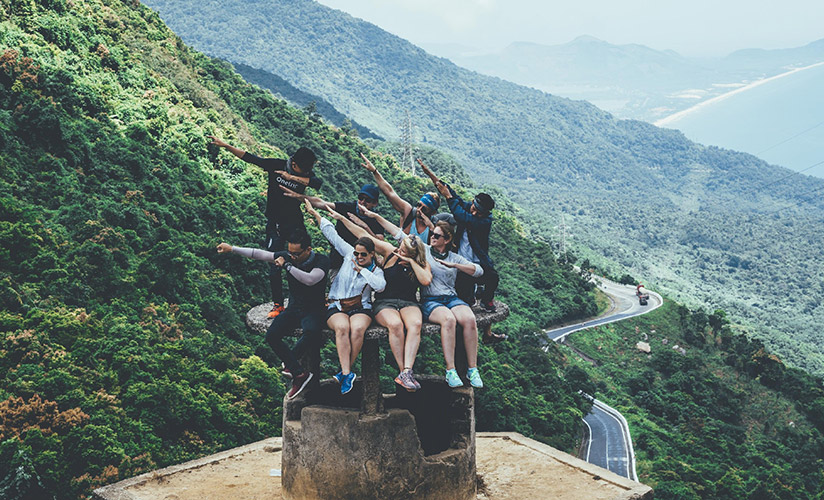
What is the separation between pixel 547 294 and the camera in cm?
5678

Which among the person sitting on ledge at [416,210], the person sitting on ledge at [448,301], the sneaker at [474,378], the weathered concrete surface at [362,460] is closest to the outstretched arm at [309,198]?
the person sitting on ledge at [448,301]

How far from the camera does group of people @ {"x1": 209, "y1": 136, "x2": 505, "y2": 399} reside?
9.78 metres

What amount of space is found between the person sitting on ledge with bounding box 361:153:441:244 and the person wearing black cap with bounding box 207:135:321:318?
0.97 m

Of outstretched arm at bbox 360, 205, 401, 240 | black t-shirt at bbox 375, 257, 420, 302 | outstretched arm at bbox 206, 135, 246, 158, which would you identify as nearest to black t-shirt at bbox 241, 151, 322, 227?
outstretched arm at bbox 206, 135, 246, 158

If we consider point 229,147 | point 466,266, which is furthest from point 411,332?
point 229,147

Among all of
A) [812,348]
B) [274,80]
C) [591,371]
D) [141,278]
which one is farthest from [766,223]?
[141,278]

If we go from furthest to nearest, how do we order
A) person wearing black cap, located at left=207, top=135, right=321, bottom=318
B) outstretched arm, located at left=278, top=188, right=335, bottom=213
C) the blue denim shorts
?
person wearing black cap, located at left=207, top=135, right=321, bottom=318
outstretched arm, located at left=278, top=188, right=335, bottom=213
the blue denim shorts

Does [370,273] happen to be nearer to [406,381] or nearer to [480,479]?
[406,381]

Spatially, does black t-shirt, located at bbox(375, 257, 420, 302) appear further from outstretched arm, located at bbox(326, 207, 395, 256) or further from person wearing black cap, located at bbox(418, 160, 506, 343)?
person wearing black cap, located at bbox(418, 160, 506, 343)

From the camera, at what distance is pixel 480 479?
1227cm

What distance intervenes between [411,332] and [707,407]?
40.7m

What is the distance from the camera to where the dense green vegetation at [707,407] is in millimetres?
32853

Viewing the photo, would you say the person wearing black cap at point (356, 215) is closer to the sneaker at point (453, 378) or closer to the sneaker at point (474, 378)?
the sneaker at point (453, 378)

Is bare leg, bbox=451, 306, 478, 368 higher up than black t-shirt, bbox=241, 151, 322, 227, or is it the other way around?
black t-shirt, bbox=241, 151, 322, 227
